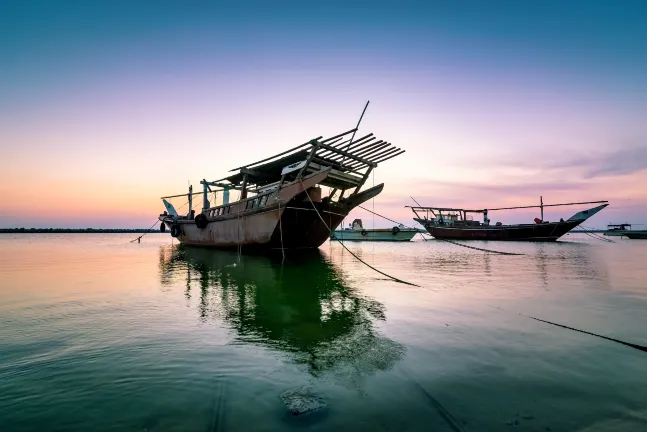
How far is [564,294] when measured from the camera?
7.14 meters

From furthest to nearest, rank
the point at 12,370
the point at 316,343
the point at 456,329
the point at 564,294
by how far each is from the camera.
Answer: the point at 564,294, the point at 456,329, the point at 316,343, the point at 12,370

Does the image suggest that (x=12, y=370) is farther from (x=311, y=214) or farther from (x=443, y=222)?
(x=443, y=222)

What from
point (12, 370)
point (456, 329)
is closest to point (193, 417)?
point (12, 370)

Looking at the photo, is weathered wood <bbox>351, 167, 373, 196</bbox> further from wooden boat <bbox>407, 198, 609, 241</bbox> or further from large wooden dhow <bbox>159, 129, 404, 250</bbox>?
wooden boat <bbox>407, 198, 609, 241</bbox>

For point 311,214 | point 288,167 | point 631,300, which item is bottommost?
point 631,300

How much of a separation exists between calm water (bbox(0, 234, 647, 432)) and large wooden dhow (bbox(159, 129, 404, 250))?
399 inches

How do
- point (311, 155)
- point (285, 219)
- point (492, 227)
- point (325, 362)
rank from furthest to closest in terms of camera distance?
point (492, 227)
point (285, 219)
point (311, 155)
point (325, 362)

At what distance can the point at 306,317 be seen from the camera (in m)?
5.21

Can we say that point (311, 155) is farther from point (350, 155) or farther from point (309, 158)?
point (350, 155)

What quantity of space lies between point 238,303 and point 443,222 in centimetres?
4682

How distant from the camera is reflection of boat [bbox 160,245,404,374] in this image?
11.4 feet

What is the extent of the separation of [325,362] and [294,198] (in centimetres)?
1406

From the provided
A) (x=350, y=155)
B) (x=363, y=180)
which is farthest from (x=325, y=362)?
(x=363, y=180)

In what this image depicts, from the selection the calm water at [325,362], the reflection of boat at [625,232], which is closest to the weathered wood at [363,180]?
the calm water at [325,362]
